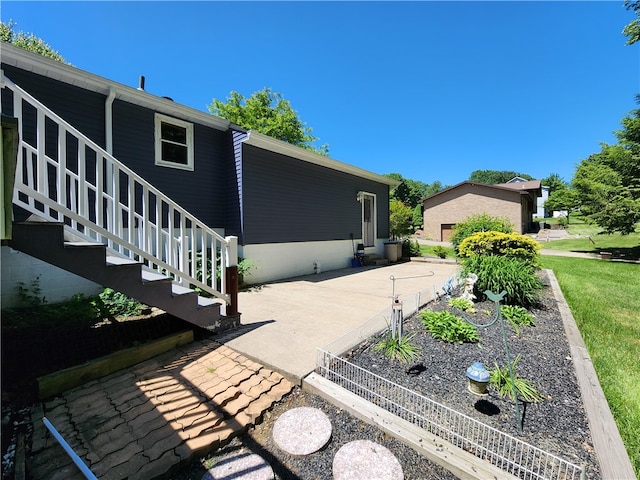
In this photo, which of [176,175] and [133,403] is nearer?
[133,403]

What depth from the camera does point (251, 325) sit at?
12.9 feet

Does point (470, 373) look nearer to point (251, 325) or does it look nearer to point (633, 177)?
point (251, 325)

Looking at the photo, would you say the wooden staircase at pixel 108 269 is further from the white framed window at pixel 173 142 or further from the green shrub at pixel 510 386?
the white framed window at pixel 173 142

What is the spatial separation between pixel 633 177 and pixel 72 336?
64.6 feet

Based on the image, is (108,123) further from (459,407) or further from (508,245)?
(508,245)

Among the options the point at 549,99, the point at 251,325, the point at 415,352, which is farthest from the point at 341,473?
the point at 549,99

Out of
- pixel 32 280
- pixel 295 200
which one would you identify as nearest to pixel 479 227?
pixel 295 200

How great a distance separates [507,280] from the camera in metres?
4.62

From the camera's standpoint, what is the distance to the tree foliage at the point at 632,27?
9.80 meters

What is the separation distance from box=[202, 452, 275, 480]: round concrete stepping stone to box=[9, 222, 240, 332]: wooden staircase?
184 cm

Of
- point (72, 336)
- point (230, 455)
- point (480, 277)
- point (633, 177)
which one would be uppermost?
point (633, 177)

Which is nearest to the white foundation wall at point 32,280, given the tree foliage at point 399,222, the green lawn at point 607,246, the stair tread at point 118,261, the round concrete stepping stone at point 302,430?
the stair tread at point 118,261

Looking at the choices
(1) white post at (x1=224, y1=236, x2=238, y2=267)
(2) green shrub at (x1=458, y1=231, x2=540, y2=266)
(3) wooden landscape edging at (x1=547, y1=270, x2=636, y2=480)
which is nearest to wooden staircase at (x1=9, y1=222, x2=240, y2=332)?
(1) white post at (x1=224, y1=236, x2=238, y2=267)

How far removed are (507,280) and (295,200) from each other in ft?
18.9
